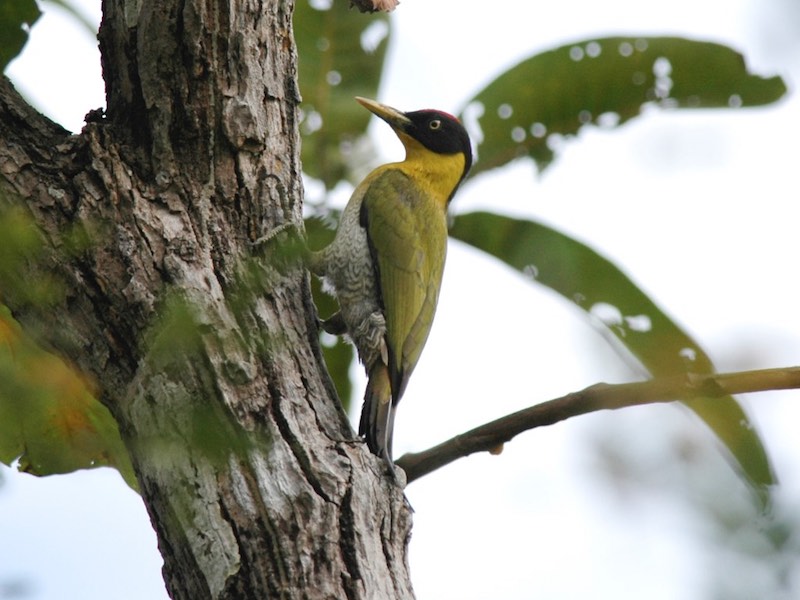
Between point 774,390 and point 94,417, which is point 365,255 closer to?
point 94,417

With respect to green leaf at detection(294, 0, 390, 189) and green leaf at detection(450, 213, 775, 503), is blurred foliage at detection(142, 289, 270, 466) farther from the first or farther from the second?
green leaf at detection(294, 0, 390, 189)

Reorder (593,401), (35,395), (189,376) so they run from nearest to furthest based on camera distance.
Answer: (35,395) → (593,401) → (189,376)

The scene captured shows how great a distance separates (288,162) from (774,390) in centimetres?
192

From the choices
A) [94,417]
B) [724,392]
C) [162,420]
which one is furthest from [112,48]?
[724,392]

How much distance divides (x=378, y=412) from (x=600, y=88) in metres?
1.66

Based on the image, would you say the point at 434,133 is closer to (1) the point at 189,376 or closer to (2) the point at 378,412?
(2) the point at 378,412

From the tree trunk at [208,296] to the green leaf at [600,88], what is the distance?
112 centimetres

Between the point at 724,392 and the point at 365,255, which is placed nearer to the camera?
the point at 724,392

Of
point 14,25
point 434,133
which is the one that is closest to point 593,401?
point 14,25

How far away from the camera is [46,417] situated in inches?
62.7

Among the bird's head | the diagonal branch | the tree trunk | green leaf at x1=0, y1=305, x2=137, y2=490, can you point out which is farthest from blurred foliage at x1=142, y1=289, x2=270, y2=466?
the bird's head

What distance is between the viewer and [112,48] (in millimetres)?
3281

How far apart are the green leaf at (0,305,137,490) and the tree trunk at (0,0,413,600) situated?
0.44 ft

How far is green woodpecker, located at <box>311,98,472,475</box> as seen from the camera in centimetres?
409
